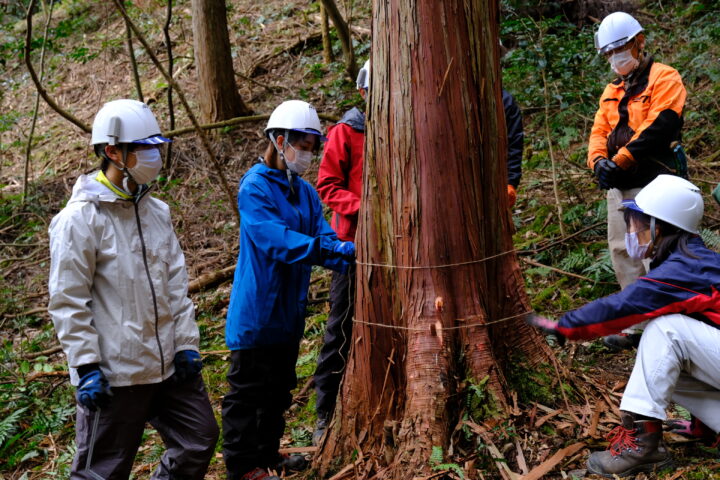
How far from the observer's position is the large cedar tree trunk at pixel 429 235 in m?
3.27

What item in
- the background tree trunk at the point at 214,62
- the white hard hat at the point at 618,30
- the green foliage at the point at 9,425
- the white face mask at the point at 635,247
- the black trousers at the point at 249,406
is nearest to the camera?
the white face mask at the point at 635,247

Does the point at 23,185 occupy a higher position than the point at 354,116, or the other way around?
the point at 23,185

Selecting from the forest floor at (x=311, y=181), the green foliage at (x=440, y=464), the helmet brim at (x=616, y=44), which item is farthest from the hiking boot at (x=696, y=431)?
the helmet brim at (x=616, y=44)

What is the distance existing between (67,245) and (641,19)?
1023 centimetres

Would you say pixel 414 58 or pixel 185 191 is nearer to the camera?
pixel 414 58

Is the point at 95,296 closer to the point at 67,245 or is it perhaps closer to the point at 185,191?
the point at 67,245

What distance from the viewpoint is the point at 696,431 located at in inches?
134

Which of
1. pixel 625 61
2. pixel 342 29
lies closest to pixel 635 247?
pixel 625 61

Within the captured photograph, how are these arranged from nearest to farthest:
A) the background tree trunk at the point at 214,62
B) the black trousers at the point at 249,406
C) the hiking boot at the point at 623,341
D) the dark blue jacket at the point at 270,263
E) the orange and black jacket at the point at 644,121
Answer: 1. the dark blue jacket at the point at 270,263
2. the black trousers at the point at 249,406
3. the hiking boot at the point at 623,341
4. the orange and black jacket at the point at 644,121
5. the background tree trunk at the point at 214,62

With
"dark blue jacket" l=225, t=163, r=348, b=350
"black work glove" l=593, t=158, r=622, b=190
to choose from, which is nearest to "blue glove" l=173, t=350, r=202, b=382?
"dark blue jacket" l=225, t=163, r=348, b=350

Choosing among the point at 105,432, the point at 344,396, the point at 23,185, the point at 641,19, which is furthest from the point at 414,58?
the point at 23,185

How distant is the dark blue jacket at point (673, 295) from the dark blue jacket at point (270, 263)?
4.98 feet

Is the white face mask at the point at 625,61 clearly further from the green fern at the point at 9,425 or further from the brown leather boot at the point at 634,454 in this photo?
the green fern at the point at 9,425

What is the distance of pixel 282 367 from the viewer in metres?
3.91
